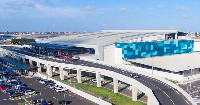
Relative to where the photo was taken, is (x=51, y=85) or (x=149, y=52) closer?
(x=51, y=85)

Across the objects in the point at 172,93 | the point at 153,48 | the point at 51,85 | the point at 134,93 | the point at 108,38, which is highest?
the point at 108,38

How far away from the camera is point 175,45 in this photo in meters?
86.5

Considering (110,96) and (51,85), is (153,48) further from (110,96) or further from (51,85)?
(51,85)

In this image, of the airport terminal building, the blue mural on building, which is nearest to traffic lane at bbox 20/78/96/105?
the airport terminal building

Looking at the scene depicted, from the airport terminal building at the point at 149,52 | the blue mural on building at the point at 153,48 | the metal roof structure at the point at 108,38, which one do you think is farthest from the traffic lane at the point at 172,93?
the metal roof structure at the point at 108,38

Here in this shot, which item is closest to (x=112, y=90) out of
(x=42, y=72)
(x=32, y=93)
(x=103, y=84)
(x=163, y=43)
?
(x=103, y=84)

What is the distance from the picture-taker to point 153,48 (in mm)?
82250

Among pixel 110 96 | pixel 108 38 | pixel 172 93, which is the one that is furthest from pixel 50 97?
pixel 108 38

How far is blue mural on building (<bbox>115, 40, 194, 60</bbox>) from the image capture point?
7694 cm

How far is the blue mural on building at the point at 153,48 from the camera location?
76938 millimetres

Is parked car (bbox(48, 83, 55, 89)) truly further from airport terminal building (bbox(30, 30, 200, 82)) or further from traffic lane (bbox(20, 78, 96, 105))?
airport terminal building (bbox(30, 30, 200, 82))

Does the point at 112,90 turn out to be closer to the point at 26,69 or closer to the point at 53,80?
the point at 53,80

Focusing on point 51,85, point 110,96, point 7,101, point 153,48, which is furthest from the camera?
point 153,48

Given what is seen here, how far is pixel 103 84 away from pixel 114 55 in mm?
21649
